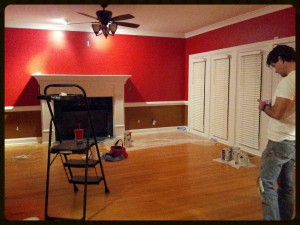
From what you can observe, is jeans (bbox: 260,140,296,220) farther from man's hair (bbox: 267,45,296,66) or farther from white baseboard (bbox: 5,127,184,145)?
white baseboard (bbox: 5,127,184,145)

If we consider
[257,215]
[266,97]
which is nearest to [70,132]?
[266,97]

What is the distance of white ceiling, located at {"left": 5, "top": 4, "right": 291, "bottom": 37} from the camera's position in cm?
373

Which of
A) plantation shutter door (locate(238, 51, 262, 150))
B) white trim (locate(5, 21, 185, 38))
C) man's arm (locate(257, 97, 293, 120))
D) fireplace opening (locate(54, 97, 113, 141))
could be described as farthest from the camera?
fireplace opening (locate(54, 97, 113, 141))

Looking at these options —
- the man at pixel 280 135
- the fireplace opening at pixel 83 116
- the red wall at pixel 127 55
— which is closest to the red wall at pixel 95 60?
the red wall at pixel 127 55

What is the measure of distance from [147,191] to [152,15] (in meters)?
2.67

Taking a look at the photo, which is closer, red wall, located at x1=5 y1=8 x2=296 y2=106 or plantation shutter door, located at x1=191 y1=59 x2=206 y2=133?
red wall, located at x1=5 y1=8 x2=296 y2=106

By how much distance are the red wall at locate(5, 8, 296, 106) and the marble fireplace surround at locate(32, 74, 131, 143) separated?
270 mm

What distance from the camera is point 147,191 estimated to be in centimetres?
273

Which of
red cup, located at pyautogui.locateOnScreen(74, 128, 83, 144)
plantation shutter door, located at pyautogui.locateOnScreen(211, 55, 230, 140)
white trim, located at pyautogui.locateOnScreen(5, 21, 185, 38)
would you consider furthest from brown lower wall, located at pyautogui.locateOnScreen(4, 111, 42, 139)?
plantation shutter door, located at pyautogui.locateOnScreen(211, 55, 230, 140)

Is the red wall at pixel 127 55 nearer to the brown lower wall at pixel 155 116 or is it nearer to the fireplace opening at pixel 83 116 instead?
the brown lower wall at pixel 155 116

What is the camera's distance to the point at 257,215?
2232mm

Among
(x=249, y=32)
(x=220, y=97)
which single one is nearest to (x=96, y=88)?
(x=220, y=97)

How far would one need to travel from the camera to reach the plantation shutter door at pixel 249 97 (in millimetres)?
3945

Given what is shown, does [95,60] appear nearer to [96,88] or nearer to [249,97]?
[96,88]
